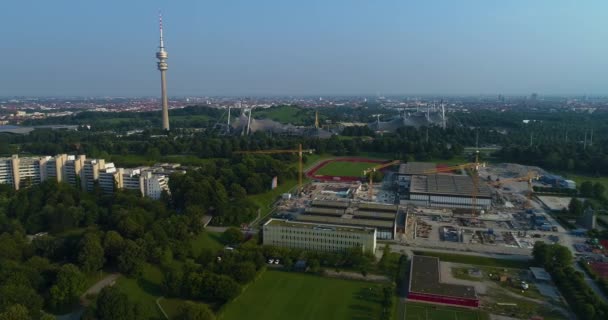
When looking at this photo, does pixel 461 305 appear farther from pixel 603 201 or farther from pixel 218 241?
pixel 603 201

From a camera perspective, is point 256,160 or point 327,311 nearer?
point 327,311

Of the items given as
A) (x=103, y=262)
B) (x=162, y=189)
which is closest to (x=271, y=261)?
(x=103, y=262)

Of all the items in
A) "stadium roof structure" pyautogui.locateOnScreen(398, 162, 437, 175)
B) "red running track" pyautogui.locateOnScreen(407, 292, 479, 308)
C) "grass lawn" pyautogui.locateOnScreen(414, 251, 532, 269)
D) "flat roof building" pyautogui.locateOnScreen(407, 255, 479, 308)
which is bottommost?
"grass lawn" pyautogui.locateOnScreen(414, 251, 532, 269)

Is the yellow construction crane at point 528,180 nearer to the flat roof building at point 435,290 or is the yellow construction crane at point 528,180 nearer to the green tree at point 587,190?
the green tree at point 587,190

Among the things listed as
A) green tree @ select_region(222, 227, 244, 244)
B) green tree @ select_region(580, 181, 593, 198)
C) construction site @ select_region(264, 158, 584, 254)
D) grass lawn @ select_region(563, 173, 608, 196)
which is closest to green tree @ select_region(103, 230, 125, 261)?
green tree @ select_region(222, 227, 244, 244)

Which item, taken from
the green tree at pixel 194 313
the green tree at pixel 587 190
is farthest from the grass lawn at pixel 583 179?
the green tree at pixel 194 313

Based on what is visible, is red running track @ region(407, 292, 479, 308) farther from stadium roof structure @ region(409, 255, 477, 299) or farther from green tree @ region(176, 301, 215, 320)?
green tree @ region(176, 301, 215, 320)

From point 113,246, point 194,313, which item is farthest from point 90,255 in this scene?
point 194,313
